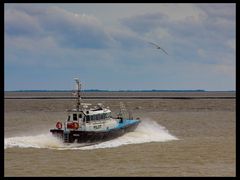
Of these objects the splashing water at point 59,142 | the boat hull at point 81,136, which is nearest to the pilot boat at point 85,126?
the boat hull at point 81,136

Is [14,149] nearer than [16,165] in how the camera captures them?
No

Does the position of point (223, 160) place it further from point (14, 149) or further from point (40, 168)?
point (14, 149)

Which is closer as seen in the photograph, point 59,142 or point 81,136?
point 59,142

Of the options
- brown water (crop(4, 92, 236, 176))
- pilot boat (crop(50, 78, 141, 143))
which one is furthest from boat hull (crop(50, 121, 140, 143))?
brown water (crop(4, 92, 236, 176))

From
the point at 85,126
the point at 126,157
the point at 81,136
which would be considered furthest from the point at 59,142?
the point at 126,157

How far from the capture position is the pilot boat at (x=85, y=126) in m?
36.6

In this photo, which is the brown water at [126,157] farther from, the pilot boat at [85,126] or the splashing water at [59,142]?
the pilot boat at [85,126]

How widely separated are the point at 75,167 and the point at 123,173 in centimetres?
334

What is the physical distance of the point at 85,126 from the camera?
37375mm

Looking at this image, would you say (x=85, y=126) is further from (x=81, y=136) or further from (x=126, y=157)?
(x=126, y=157)

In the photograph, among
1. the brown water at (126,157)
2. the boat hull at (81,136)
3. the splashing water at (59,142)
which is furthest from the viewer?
the boat hull at (81,136)

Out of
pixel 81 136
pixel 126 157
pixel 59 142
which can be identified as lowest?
pixel 126 157

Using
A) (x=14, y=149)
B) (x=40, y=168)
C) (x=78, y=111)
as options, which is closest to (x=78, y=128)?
(x=78, y=111)

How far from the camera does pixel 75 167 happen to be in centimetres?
2833
